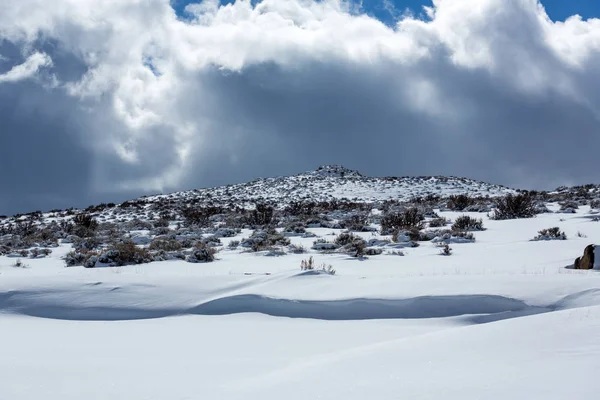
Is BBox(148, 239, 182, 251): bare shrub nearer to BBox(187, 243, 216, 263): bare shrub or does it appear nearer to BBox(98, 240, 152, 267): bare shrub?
BBox(98, 240, 152, 267): bare shrub

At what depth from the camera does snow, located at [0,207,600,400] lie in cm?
271

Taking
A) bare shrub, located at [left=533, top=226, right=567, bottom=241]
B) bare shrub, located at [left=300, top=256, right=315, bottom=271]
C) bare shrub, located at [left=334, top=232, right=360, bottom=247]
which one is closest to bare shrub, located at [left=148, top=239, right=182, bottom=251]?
bare shrub, located at [left=334, top=232, right=360, bottom=247]

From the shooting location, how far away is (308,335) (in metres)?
4.45

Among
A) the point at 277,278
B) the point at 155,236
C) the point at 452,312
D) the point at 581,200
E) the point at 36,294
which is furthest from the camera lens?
the point at 581,200

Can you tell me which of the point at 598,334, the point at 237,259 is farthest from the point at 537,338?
the point at 237,259

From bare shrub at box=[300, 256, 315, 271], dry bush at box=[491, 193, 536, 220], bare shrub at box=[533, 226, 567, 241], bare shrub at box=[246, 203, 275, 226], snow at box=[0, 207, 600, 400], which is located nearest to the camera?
snow at box=[0, 207, 600, 400]

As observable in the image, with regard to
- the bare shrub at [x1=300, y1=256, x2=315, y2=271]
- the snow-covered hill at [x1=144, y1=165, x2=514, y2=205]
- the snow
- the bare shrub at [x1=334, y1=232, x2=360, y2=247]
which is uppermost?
the snow-covered hill at [x1=144, y1=165, x2=514, y2=205]

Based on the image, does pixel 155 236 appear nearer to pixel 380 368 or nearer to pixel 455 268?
pixel 455 268

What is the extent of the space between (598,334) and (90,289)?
231 inches

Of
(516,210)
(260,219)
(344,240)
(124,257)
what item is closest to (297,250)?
(344,240)

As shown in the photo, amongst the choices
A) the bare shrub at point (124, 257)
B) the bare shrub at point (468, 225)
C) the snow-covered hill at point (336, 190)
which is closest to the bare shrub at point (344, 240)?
the bare shrub at point (468, 225)

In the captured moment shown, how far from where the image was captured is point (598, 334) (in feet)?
10.5

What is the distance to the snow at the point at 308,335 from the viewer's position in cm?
271

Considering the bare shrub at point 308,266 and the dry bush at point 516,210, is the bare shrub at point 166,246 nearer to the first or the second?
the bare shrub at point 308,266
